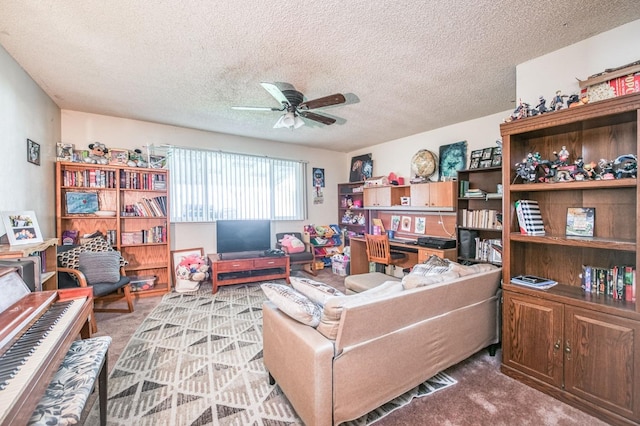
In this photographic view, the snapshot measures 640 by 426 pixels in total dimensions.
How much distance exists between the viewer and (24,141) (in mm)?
2465

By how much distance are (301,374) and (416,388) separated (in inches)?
36.7

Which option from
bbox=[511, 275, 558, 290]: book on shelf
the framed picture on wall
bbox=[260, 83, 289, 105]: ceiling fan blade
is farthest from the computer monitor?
the framed picture on wall

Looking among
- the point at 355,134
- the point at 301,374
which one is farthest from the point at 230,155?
the point at 301,374

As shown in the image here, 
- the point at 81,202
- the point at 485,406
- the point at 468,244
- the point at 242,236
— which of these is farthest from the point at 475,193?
the point at 81,202

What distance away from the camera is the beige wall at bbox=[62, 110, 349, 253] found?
3.60m

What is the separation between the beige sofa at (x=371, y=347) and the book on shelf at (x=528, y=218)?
49cm

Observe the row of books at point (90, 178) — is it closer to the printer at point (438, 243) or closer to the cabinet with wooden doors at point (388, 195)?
the cabinet with wooden doors at point (388, 195)

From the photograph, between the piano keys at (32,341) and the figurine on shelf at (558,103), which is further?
the figurine on shelf at (558,103)

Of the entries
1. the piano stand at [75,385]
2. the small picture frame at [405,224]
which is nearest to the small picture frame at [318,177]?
the small picture frame at [405,224]

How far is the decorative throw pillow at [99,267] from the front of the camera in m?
2.85

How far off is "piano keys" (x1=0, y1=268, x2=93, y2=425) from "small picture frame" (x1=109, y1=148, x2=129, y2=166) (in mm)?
2659

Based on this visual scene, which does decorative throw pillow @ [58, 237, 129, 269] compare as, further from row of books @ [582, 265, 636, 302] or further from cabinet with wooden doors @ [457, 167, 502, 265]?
row of books @ [582, 265, 636, 302]

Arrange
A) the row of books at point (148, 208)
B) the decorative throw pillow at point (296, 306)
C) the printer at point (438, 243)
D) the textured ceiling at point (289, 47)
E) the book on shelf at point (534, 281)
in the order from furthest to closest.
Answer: the row of books at point (148, 208) < the printer at point (438, 243) < the book on shelf at point (534, 281) < the textured ceiling at point (289, 47) < the decorative throw pillow at point (296, 306)

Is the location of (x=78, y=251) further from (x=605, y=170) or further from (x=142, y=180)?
(x=605, y=170)
